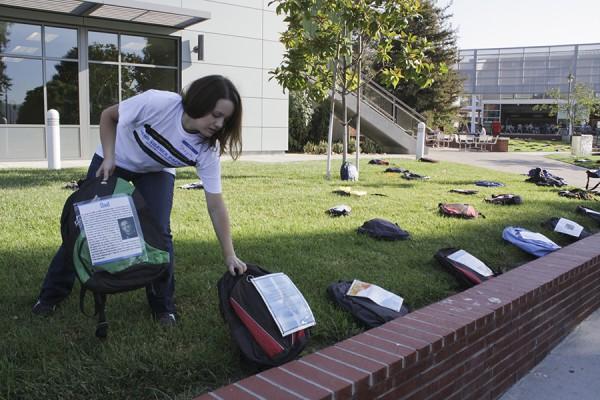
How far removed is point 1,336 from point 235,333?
124 centimetres

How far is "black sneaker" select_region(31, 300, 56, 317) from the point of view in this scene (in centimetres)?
328

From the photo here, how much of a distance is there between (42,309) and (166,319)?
2.43 feet

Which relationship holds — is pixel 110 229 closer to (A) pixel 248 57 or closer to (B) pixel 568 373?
(B) pixel 568 373

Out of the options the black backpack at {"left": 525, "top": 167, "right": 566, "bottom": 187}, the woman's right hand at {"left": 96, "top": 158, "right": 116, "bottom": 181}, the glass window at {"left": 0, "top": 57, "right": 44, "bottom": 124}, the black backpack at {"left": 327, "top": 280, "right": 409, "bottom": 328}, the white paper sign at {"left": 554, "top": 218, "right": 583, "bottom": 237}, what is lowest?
the black backpack at {"left": 327, "top": 280, "right": 409, "bottom": 328}

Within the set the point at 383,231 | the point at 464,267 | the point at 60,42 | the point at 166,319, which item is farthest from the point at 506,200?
the point at 60,42

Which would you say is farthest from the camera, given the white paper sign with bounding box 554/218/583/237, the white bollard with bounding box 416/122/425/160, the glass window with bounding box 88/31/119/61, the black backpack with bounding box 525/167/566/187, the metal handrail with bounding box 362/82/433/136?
the metal handrail with bounding box 362/82/433/136

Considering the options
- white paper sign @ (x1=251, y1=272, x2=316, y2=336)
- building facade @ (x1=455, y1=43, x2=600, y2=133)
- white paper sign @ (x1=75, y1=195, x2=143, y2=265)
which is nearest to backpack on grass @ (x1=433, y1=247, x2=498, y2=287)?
white paper sign @ (x1=251, y1=272, x2=316, y2=336)

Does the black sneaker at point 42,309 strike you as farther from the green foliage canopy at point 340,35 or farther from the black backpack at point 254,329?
the green foliage canopy at point 340,35

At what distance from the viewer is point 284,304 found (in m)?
2.88

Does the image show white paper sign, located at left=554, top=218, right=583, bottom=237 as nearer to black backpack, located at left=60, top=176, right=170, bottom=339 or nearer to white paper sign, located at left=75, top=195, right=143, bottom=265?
black backpack, located at left=60, top=176, right=170, bottom=339

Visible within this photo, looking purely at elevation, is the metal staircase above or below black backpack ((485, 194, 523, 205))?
above

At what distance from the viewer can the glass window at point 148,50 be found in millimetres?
16797

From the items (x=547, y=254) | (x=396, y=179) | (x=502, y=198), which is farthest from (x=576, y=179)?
(x=547, y=254)

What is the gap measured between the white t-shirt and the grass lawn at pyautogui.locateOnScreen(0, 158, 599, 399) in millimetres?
906
